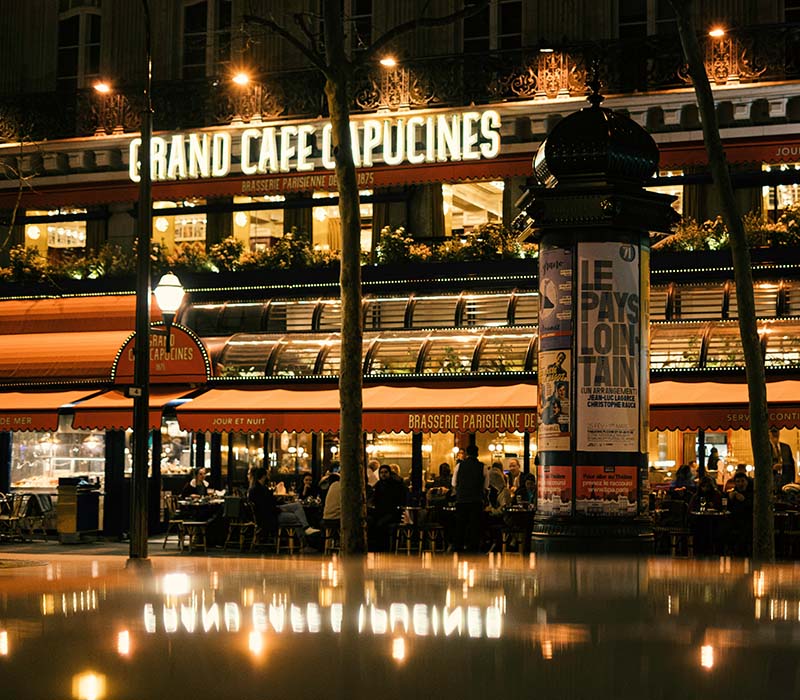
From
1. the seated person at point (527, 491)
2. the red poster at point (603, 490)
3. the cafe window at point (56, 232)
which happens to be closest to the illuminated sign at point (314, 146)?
the cafe window at point (56, 232)

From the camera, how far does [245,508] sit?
22688 millimetres

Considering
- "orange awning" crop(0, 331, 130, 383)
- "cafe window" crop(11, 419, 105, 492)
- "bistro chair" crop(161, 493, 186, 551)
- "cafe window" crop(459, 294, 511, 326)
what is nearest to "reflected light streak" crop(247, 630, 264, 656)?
"bistro chair" crop(161, 493, 186, 551)

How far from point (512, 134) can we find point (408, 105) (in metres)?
2.00

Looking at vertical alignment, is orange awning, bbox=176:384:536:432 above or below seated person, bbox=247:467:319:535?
above

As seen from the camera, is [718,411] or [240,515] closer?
[718,411]

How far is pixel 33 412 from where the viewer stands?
24.5 metres

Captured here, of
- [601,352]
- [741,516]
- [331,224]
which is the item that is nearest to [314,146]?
[331,224]

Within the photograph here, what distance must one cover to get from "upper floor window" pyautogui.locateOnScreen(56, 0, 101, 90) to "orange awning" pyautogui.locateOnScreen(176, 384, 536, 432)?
908 centimetres

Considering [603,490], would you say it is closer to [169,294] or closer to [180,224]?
[169,294]

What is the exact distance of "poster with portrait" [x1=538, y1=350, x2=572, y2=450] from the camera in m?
14.3

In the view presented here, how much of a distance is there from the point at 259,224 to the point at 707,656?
2104cm

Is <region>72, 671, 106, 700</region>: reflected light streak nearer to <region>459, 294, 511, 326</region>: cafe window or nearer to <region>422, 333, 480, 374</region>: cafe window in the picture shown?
<region>422, 333, 480, 374</region>: cafe window

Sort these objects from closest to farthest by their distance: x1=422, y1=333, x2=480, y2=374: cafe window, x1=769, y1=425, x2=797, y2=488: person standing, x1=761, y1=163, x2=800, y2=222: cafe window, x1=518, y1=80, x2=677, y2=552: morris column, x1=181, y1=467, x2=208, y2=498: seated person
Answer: x1=518, y1=80, x2=677, y2=552: morris column → x1=769, y1=425, x2=797, y2=488: person standing → x1=422, y1=333, x2=480, y2=374: cafe window → x1=761, y1=163, x2=800, y2=222: cafe window → x1=181, y1=467, x2=208, y2=498: seated person

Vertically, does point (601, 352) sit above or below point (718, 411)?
above
